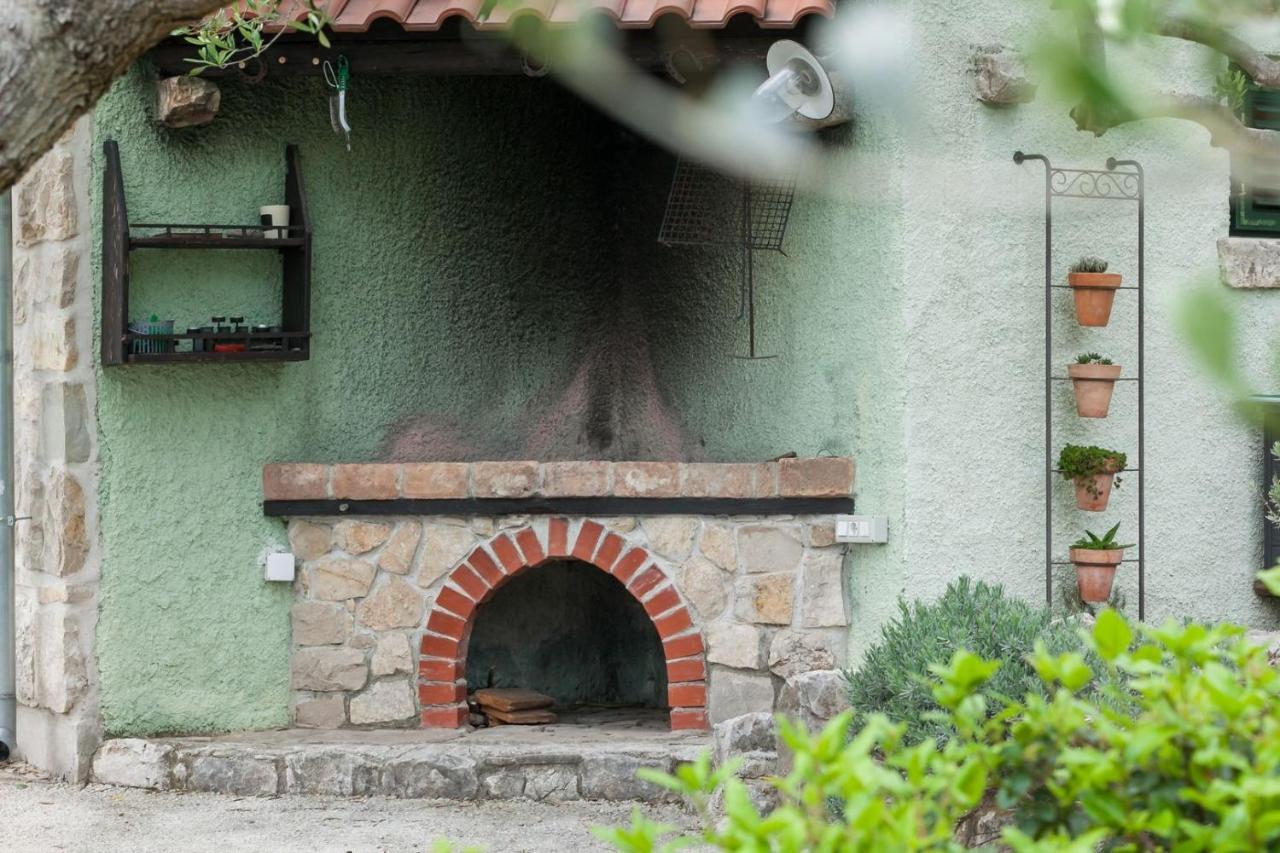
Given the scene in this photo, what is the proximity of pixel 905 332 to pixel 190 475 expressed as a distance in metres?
2.78

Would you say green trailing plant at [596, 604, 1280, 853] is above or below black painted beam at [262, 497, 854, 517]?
below

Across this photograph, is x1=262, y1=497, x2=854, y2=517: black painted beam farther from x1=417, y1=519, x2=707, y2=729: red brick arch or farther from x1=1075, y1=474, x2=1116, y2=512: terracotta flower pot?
x1=1075, y1=474, x2=1116, y2=512: terracotta flower pot

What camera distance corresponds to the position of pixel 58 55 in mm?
2473

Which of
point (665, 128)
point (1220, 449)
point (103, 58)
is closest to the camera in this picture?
point (103, 58)

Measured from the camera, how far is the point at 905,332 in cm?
591

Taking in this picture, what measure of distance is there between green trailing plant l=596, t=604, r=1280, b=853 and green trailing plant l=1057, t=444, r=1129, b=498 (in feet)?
11.7

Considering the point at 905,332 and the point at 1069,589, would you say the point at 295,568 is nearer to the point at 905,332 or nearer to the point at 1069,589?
the point at 905,332

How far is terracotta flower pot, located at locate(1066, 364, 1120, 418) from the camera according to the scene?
5914 mm

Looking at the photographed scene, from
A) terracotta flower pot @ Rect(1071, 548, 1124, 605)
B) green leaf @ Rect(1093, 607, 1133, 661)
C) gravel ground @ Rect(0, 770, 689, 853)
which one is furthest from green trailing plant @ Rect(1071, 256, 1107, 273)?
green leaf @ Rect(1093, 607, 1133, 661)

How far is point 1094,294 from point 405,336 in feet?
9.08

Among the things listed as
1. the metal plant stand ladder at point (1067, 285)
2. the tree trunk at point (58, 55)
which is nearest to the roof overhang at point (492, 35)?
the metal plant stand ladder at point (1067, 285)

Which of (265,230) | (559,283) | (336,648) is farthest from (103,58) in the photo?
(559,283)

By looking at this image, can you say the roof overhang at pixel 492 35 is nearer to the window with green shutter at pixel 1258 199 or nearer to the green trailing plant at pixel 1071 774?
the window with green shutter at pixel 1258 199

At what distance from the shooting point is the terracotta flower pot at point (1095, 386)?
591 cm
